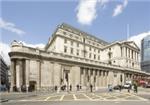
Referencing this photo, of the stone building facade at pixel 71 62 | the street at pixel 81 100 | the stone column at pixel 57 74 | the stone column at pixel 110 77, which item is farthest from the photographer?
the stone column at pixel 110 77

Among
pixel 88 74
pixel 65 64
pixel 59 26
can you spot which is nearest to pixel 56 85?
pixel 65 64

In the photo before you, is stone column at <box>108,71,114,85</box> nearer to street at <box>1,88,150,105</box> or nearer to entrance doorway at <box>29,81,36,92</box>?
entrance doorway at <box>29,81,36,92</box>

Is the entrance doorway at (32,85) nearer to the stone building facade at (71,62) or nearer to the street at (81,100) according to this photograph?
the stone building facade at (71,62)

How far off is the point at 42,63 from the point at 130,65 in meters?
68.5

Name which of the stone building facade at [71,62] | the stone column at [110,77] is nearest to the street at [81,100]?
the stone building facade at [71,62]

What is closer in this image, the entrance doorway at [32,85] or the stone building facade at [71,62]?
the stone building facade at [71,62]

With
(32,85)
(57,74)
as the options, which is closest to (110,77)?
(57,74)

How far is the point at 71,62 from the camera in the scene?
244 feet

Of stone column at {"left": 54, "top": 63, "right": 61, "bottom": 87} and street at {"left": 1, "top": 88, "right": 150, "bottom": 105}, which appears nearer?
street at {"left": 1, "top": 88, "right": 150, "bottom": 105}

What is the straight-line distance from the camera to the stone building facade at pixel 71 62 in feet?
194

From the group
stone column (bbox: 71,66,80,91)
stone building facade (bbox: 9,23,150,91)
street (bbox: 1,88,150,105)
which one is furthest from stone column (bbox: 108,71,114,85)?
street (bbox: 1,88,150,105)

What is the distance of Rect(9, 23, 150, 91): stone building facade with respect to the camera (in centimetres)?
5919

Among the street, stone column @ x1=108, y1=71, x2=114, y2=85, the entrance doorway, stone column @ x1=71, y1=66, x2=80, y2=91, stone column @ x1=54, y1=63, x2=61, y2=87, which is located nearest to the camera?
the street

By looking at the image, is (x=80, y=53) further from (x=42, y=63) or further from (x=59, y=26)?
(x=42, y=63)
